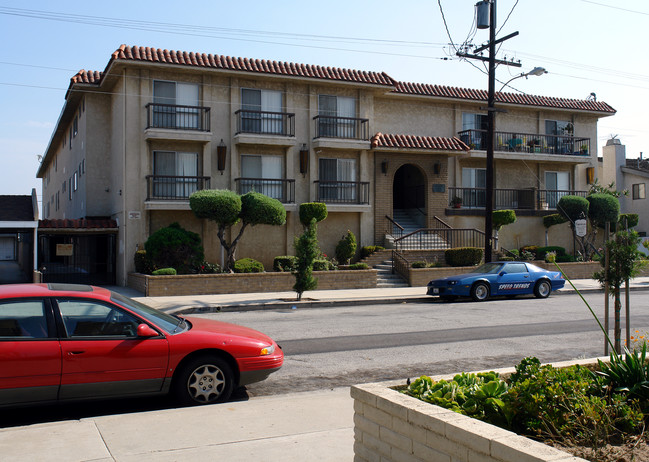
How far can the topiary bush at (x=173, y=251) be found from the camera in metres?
23.0

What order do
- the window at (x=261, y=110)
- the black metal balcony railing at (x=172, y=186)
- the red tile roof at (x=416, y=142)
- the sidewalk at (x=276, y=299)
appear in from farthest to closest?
the red tile roof at (x=416, y=142) → the window at (x=261, y=110) → the black metal balcony railing at (x=172, y=186) → the sidewalk at (x=276, y=299)

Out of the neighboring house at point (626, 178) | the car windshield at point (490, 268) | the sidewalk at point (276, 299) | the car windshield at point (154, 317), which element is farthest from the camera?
the neighboring house at point (626, 178)

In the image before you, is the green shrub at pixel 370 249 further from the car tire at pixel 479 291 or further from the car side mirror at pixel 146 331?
the car side mirror at pixel 146 331

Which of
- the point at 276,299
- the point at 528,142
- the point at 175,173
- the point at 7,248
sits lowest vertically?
the point at 276,299

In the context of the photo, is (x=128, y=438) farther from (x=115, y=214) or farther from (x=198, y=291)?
(x=115, y=214)

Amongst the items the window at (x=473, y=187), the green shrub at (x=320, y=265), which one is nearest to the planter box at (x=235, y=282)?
the green shrub at (x=320, y=265)

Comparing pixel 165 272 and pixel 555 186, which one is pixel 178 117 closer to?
pixel 165 272

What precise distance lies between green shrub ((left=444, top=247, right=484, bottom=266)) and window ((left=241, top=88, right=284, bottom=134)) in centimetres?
896

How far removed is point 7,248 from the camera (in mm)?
51281

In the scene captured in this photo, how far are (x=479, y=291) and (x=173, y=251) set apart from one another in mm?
10792

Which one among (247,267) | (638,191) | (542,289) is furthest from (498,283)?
(638,191)

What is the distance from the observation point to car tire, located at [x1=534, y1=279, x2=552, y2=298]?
21858 mm

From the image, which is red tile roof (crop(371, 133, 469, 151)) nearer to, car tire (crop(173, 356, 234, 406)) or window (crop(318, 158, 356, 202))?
window (crop(318, 158, 356, 202))

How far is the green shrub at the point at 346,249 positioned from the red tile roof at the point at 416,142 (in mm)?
4304
